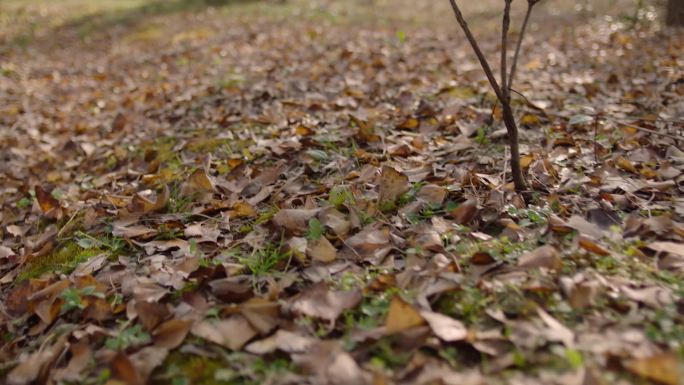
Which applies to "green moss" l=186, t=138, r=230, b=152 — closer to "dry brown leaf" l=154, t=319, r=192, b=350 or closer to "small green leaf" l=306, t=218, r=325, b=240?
"small green leaf" l=306, t=218, r=325, b=240

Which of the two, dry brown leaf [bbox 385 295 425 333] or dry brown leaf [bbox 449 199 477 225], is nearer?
dry brown leaf [bbox 385 295 425 333]

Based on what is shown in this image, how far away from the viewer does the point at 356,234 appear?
6.64 ft

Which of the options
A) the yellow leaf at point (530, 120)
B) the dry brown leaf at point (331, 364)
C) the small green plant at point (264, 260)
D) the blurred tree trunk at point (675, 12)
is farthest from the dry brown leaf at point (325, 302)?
the blurred tree trunk at point (675, 12)

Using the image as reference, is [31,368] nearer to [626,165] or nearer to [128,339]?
[128,339]

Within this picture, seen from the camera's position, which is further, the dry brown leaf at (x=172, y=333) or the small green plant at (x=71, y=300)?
the small green plant at (x=71, y=300)

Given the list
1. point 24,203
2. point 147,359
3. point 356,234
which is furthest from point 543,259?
point 24,203

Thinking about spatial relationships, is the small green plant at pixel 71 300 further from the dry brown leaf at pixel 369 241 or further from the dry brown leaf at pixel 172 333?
the dry brown leaf at pixel 369 241

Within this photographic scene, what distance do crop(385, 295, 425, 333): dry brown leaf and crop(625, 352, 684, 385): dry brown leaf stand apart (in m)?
0.54

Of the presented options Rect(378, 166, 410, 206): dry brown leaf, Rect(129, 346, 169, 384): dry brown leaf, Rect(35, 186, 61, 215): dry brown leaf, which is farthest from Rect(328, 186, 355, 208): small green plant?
Rect(35, 186, 61, 215): dry brown leaf

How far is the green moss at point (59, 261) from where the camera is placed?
2.20 m

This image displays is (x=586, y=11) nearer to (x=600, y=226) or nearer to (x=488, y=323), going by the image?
(x=600, y=226)

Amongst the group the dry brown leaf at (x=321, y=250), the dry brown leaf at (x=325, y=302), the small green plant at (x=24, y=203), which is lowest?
the small green plant at (x=24, y=203)

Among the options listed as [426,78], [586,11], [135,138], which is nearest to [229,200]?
[135,138]

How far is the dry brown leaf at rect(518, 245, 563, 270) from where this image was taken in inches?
66.2
